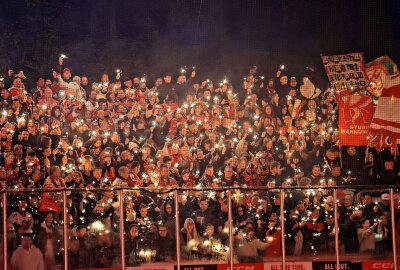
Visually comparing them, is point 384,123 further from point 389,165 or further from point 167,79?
point 167,79

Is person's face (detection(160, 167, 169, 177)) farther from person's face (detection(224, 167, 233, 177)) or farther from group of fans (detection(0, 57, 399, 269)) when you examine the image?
person's face (detection(224, 167, 233, 177))

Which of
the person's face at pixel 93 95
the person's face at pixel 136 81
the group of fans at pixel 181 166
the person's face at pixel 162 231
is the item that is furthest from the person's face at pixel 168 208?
the person's face at pixel 136 81

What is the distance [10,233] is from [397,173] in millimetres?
6514

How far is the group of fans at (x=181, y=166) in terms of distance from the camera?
5.75 metres

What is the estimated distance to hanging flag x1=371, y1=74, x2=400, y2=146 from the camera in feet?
34.5

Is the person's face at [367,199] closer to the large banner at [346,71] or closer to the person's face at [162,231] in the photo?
the person's face at [162,231]

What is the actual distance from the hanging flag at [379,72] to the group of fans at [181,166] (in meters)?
0.80

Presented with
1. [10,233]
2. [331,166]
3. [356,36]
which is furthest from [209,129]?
[10,233]

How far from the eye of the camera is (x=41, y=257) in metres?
5.60

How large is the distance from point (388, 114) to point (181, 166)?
143 inches

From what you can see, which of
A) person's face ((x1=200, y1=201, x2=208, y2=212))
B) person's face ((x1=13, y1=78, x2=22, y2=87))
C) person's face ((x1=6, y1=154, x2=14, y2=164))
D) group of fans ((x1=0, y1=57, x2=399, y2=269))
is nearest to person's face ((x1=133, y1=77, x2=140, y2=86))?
group of fans ((x1=0, y1=57, x2=399, y2=269))

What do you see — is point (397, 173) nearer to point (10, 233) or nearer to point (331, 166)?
point (331, 166)

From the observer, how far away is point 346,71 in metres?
10.9

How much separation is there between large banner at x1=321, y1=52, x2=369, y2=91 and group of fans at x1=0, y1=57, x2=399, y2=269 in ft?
0.96
